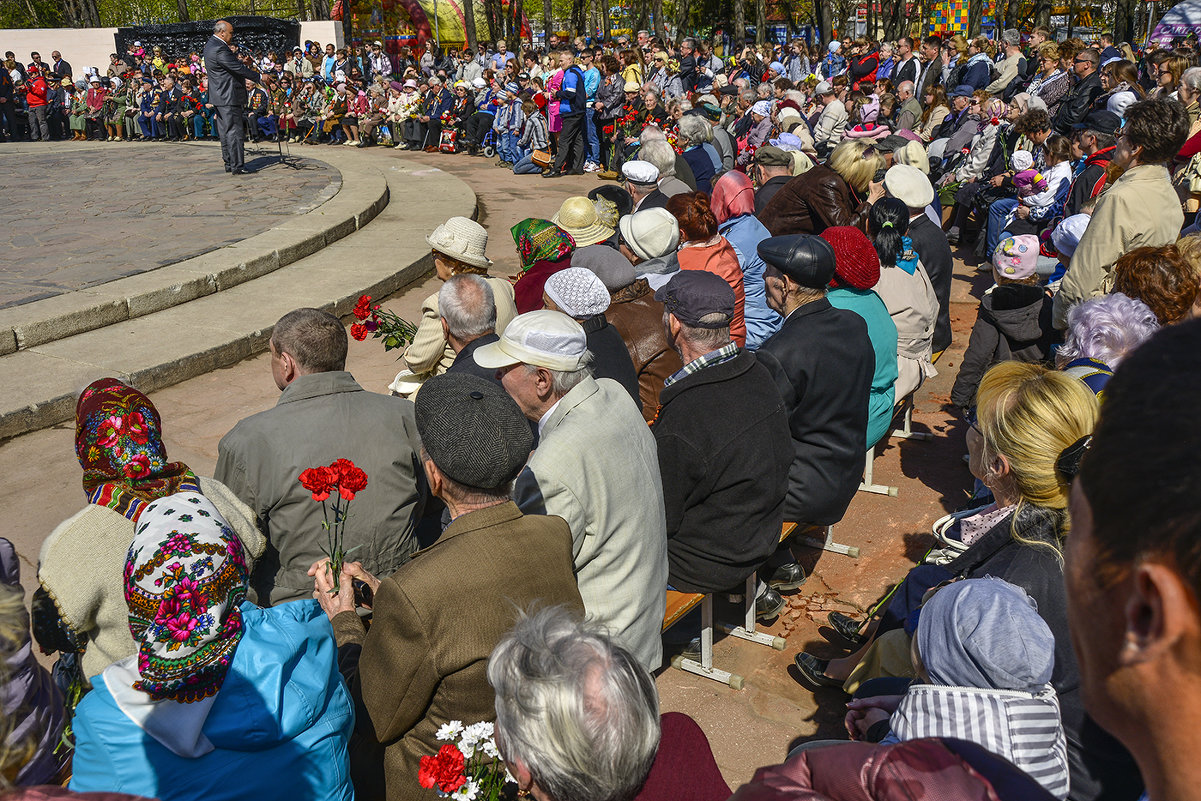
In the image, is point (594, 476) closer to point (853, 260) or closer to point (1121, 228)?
point (853, 260)

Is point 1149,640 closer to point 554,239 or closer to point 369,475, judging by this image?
point 369,475

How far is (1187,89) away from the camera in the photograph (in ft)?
24.1

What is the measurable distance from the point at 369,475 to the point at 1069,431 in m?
2.35

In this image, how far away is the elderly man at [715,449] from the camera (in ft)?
11.0

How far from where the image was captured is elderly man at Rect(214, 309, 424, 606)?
3.23m

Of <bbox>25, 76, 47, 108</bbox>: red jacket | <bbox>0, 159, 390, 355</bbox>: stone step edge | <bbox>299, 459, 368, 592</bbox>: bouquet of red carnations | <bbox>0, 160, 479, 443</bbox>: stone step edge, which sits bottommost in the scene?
<bbox>0, 160, 479, 443</bbox>: stone step edge

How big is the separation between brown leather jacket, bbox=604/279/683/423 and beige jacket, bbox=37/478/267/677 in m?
2.59

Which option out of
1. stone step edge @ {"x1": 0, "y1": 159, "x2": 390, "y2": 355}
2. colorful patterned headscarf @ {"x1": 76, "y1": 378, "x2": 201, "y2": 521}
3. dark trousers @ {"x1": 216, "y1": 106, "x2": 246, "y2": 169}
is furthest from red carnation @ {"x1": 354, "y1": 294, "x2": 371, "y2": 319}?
dark trousers @ {"x1": 216, "y1": 106, "x2": 246, "y2": 169}

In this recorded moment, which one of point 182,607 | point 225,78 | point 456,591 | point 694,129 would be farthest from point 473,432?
point 225,78

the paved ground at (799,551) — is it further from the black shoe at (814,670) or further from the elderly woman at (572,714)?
the elderly woman at (572,714)

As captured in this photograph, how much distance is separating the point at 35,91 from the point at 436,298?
24230 millimetres

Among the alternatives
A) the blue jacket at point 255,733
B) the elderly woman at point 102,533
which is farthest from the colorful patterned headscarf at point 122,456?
the blue jacket at point 255,733

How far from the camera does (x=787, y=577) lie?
4.16 meters

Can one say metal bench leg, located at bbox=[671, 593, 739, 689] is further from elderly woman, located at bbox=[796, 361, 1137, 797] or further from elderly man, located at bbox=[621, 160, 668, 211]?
elderly man, located at bbox=[621, 160, 668, 211]
